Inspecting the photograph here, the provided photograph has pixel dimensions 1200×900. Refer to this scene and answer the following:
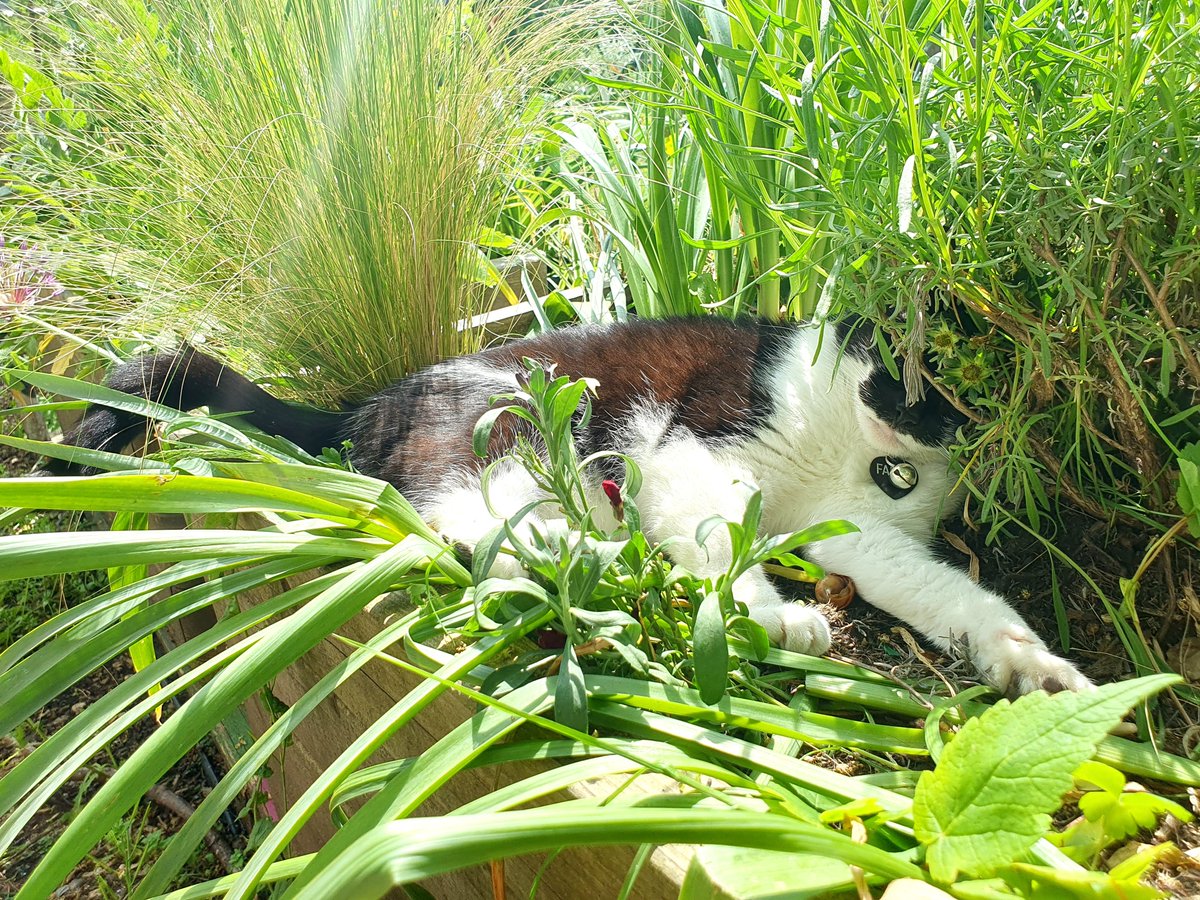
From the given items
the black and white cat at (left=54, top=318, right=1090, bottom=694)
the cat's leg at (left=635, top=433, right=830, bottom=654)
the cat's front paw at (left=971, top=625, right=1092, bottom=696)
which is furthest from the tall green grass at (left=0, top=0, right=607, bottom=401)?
the cat's front paw at (left=971, top=625, right=1092, bottom=696)

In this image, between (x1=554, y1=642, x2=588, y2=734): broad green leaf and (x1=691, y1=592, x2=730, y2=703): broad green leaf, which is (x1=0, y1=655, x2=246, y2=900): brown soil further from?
(x1=691, y1=592, x2=730, y2=703): broad green leaf

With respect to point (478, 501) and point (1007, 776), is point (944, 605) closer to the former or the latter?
point (1007, 776)

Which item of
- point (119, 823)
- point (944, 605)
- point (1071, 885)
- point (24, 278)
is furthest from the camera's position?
point (24, 278)

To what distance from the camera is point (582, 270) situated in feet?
6.56

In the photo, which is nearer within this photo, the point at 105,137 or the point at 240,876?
the point at 240,876

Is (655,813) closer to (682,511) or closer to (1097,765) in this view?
(1097,765)

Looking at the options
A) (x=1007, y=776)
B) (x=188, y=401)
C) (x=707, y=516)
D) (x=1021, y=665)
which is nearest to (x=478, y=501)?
(x=707, y=516)

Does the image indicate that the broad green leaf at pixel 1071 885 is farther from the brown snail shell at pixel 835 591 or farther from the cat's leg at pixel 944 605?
the brown snail shell at pixel 835 591

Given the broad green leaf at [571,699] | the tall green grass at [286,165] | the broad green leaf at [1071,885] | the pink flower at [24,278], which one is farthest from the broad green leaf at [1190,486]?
the pink flower at [24,278]

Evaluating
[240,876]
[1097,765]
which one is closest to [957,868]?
[1097,765]

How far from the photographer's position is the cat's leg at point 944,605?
2.83 ft

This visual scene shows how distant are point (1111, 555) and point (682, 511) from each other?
1.74 ft

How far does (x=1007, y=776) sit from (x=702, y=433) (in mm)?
873

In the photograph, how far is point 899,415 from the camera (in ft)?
3.71
